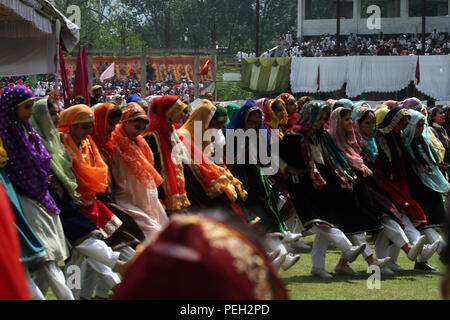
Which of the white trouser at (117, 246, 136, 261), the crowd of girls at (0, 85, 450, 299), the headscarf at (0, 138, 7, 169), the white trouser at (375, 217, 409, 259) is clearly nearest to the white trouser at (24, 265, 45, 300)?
the crowd of girls at (0, 85, 450, 299)

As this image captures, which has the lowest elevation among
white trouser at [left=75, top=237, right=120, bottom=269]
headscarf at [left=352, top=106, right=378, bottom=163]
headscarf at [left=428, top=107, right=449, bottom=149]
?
white trouser at [left=75, top=237, right=120, bottom=269]

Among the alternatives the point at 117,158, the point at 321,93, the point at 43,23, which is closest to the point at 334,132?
the point at 117,158

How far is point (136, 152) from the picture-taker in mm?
6266

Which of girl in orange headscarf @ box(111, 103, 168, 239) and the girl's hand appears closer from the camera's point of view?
girl in orange headscarf @ box(111, 103, 168, 239)

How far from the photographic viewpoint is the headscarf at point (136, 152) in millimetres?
6211

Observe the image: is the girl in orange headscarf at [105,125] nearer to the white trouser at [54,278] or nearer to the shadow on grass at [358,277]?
the white trouser at [54,278]

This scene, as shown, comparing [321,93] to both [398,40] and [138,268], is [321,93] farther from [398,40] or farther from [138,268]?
[138,268]

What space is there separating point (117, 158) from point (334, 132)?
257 cm

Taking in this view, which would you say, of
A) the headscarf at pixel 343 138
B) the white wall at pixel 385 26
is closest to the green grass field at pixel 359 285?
the headscarf at pixel 343 138

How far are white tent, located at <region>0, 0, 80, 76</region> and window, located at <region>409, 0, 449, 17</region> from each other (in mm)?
46372

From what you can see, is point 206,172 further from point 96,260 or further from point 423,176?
point 423,176

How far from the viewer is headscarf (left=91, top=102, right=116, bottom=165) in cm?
635

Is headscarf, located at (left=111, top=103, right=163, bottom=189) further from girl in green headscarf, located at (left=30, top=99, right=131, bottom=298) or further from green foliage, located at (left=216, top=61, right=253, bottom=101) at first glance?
green foliage, located at (left=216, top=61, right=253, bottom=101)

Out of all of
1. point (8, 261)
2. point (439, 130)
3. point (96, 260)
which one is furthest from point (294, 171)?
point (8, 261)
